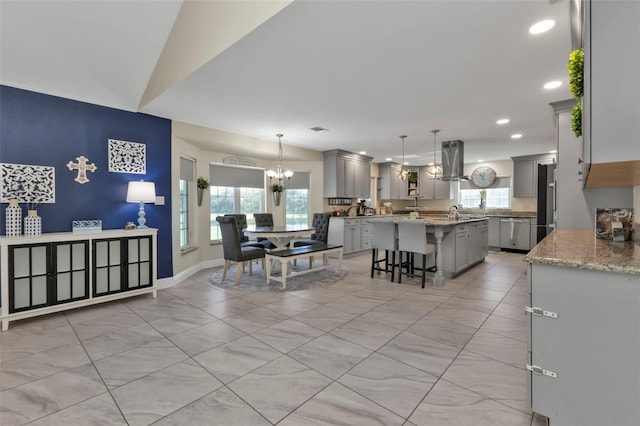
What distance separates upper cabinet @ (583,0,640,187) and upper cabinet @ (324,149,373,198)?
19.0ft

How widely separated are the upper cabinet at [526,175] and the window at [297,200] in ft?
17.7

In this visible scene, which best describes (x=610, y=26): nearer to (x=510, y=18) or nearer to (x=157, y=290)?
(x=510, y=18)

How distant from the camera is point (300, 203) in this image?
282 inches

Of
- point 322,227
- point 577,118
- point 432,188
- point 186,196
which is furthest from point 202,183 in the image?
point 432,188

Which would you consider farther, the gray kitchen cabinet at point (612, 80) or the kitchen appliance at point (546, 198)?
the kitchen appliance at point (546, 198)

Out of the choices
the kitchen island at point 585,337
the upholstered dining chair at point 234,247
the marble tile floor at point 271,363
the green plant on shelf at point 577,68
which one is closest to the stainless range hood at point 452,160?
the marble tile floor at point 271,363

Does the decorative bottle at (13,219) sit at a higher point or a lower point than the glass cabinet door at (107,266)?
higher

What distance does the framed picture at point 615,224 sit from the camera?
2.07 m

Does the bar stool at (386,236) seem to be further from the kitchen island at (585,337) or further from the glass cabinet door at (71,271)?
the glass cabinet door at (71,271)

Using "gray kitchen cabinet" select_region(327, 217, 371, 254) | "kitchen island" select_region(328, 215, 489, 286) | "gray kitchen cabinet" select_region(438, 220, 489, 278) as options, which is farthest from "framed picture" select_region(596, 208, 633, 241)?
"gray kitchen cabinet" select_region(327, 217, 371, 254)

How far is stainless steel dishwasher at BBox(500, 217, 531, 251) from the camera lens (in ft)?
23.3

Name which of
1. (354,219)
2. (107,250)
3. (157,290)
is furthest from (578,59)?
(354,219)

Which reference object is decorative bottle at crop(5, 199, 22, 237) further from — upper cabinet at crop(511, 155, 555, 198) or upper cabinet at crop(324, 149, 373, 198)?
upper cabinet at crop(511, 155, 555, 198)

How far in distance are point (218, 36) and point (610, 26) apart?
249cm
